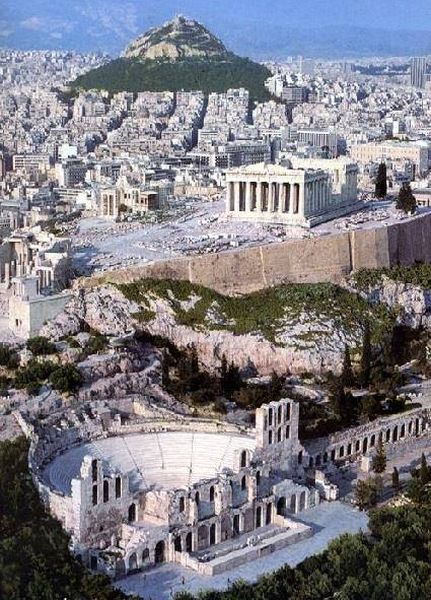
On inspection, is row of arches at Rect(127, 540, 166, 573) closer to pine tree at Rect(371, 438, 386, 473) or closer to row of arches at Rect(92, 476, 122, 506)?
row of arches at Rect(92, 476, 122, 506)

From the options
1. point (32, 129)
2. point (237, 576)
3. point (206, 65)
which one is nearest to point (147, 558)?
point (237, 576)

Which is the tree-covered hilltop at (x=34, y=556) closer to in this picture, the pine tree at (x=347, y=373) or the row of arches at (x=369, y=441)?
the row of arches at (x=369, y=441)

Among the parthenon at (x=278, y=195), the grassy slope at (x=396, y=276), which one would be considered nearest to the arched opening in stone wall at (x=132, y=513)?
the grassy slope at (x=396, y=276)

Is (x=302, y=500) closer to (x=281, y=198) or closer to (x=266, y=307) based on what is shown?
(x=266, y=307)

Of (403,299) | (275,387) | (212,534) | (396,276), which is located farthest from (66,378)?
(396,276)

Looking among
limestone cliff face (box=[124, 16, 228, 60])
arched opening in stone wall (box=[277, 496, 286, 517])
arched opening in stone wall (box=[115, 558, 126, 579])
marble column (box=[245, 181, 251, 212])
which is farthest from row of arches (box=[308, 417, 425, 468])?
limestone cliff face (box=[124, 16, 228, 60])
